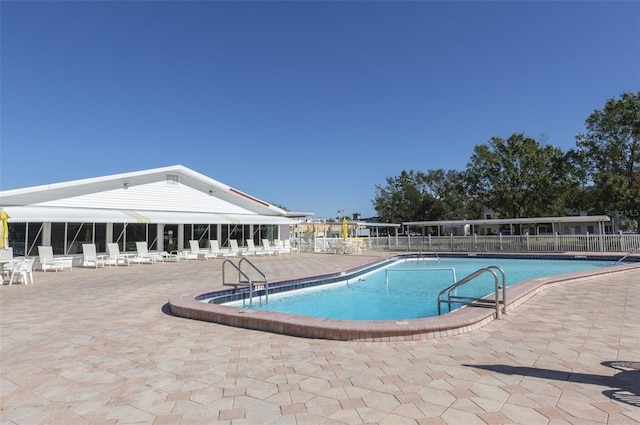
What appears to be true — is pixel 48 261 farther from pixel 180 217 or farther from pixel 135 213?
pixel 180 217

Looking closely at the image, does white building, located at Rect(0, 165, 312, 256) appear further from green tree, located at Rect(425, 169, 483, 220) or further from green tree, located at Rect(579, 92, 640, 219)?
green tree, located at Rect(425, 169, 483, 220)

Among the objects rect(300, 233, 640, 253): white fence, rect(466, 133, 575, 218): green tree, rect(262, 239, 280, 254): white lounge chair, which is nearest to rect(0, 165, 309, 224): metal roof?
rect(262, 239, 280, 254): white lounge chair

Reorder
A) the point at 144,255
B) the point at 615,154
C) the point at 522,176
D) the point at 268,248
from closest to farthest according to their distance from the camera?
the point at 144,255
the point at 268,248
the point at 615,154
the point at 522,176

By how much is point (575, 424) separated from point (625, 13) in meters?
15.3

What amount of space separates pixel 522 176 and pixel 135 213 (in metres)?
35.9

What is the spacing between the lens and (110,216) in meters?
19.1

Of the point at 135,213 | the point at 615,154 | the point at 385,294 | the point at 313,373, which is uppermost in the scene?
the point at 615,154

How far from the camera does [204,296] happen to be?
9.29 meters

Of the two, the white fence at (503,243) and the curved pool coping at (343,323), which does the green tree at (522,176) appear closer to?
the white fence at (503,243)

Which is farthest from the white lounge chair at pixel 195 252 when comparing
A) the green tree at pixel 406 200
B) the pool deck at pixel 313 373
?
the green tree at pixel 406 200

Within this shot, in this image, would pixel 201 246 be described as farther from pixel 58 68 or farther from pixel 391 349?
pixel 391 349

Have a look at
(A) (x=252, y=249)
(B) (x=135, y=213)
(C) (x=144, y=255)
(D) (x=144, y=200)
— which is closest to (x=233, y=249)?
A: (A) (x=252, y=249)

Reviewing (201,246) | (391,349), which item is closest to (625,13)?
(391,349)

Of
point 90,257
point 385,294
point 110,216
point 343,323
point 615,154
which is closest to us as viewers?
point 343,323
